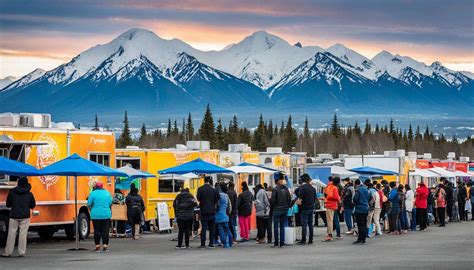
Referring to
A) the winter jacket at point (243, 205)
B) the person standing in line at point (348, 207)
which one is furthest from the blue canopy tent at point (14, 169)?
the person standing in line at point (348, 207)

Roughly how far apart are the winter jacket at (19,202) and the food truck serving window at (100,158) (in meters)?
8.16

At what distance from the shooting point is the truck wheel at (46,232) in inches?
1388

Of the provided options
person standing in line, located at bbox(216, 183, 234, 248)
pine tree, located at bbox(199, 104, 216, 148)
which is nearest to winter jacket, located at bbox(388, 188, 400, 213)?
person standing in line, located at bbox(216, 183, 234, 248)

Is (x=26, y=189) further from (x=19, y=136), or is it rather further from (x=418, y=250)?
(x=418, y=250)

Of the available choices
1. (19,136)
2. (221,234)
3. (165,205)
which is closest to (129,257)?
(221,234)

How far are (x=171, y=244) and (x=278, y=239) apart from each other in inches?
131

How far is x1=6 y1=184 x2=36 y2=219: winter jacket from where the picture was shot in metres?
28.1

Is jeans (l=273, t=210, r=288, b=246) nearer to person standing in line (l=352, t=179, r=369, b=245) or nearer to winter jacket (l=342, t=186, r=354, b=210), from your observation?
person standing in line (l=352, t=179, r=369, b=245)

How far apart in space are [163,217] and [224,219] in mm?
9544

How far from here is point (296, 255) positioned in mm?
28359

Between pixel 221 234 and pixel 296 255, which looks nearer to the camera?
pixel 296 255

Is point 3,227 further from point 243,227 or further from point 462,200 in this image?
point 462,200

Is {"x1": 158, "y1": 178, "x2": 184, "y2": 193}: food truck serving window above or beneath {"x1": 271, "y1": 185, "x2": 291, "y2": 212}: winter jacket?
above

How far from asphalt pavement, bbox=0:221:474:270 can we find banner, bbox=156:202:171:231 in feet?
16.0
